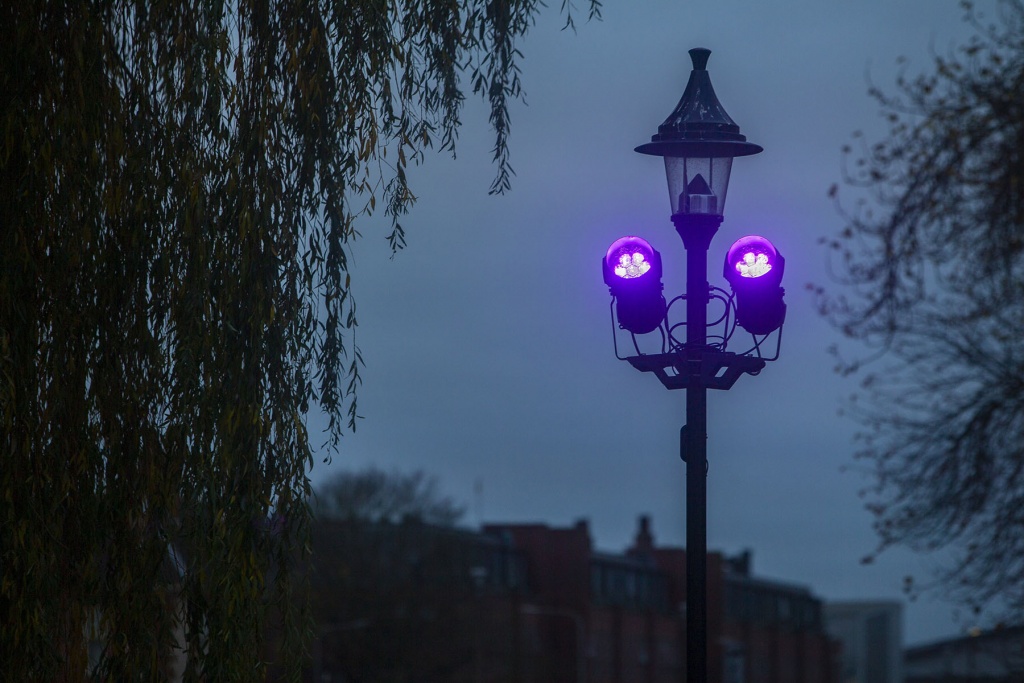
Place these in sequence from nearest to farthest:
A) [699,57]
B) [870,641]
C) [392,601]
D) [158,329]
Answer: [158,329], [699,57], [392,601], [870,641]

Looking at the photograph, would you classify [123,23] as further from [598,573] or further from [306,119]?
[598,573]

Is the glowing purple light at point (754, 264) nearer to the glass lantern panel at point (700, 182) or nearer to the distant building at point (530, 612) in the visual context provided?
the glass lantern panel at point (700, 182)

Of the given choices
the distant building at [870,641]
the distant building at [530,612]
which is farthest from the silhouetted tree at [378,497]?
the distant building at [870,641]

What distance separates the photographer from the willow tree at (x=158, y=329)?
307 inches

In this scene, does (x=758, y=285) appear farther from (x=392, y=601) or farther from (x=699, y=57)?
(x=392, y=601)

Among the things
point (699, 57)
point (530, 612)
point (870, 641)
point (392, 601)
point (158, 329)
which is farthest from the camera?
point (870, 641)

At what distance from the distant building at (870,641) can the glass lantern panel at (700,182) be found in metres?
89.4

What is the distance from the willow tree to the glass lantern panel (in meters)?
2.01

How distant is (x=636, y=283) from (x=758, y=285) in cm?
72

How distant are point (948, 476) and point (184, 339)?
1124cm

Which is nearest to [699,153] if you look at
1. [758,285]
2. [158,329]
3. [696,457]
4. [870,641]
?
[758,285]

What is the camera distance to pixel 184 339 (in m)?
7.73

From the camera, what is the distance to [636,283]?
8383 millimetres

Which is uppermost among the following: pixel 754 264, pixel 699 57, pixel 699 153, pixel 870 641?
pixel 870 641
